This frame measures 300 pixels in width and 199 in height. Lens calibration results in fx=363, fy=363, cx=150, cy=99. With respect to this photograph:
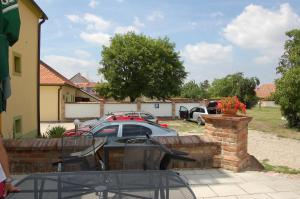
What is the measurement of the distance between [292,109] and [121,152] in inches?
919

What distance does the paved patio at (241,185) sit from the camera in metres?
5.69

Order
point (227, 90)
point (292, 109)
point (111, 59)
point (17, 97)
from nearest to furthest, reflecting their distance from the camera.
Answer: point (17, 97)
point (292, 109)
point (111, 59)
point (227, 90)

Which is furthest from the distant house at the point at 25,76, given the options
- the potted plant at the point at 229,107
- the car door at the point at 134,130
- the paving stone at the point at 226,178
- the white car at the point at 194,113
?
the white car at the point at 194,113

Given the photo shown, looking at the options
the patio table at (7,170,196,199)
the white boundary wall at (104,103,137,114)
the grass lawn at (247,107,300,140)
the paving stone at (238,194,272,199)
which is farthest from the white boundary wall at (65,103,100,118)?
the patio table at (7,170,196,199)

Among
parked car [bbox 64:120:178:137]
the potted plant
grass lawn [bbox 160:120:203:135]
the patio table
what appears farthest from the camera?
grass lawn [bbox 160:120:203:135]

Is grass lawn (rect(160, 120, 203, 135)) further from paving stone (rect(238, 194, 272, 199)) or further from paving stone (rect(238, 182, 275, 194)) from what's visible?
paving stone (rect(238, 194, 272, 199))

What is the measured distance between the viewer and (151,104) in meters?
34.2

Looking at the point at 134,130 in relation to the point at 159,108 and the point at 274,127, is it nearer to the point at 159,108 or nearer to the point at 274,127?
the point at 274,127

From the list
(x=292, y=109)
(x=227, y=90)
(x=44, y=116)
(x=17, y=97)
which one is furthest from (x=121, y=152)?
(x=227, y=90)

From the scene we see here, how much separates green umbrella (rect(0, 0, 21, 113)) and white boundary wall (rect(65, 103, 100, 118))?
2899 centimetres

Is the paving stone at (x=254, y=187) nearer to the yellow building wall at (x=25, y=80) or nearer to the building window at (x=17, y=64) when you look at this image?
the yellow building wall at (x=25, y=80)

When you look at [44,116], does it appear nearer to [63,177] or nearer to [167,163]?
[167,163]

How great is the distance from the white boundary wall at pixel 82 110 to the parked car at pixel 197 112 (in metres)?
7.67

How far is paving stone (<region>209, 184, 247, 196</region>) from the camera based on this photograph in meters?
5.75
